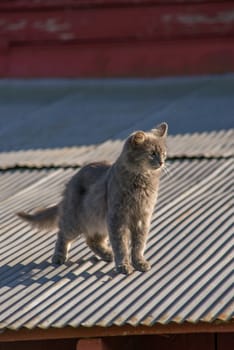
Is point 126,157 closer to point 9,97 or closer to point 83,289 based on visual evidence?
point 83,289

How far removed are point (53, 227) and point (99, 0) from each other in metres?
6.60

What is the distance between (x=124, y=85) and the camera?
47.8 feet

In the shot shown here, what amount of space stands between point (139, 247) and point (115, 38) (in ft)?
24.0

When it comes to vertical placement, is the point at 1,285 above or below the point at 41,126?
above

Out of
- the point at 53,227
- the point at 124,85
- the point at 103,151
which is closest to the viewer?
the point at 53,227

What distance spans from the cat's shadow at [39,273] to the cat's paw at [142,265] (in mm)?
159

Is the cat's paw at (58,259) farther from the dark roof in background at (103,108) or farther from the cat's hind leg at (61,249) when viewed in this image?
the dark roof in background at (103,108)

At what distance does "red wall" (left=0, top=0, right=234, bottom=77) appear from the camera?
1480 centimetres

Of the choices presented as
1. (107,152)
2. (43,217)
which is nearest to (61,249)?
(43,217)

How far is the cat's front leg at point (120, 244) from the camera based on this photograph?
819 centimetres

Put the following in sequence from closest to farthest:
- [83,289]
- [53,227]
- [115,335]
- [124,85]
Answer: [115,335], [83,289], [53,227], [124,85]

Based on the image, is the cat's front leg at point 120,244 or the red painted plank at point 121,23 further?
the red painted plank at point 121,23

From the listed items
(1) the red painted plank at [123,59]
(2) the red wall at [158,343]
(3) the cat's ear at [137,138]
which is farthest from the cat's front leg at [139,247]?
(1) the red painted plank at [123,59]

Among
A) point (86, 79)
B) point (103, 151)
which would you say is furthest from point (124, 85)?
point (103, 151)
